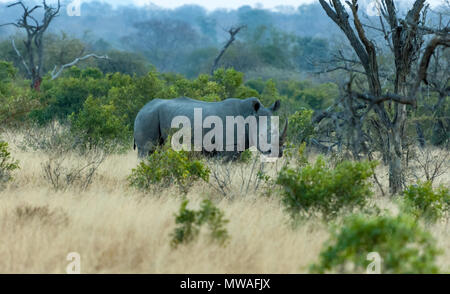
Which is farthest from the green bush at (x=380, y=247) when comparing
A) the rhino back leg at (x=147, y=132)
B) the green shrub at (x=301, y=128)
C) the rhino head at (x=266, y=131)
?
the green shrub at (x=301, y=128)

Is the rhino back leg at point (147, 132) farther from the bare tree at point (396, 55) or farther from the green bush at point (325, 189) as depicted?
the green bush at point (325, 189)

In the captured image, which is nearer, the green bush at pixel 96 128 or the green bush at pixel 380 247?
the green bush at pixel 380 247

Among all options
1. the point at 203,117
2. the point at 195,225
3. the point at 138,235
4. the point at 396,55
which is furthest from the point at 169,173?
the point at 396,55

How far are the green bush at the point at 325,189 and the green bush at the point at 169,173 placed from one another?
4.84ft

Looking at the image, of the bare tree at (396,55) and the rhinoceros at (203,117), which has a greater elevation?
the bare tree at (396,55)

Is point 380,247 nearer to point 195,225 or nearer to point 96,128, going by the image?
point 195,225

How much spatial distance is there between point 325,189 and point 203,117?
4.21 m

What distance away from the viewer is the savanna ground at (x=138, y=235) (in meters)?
3.89

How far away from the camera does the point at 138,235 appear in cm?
437

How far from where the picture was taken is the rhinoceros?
29.5 ft

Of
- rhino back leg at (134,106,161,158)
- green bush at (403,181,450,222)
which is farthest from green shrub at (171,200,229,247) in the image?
rhino back leg at (134,106,161,158)

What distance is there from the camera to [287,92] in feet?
91.9

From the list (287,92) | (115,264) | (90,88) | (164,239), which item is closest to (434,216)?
(164,239)
